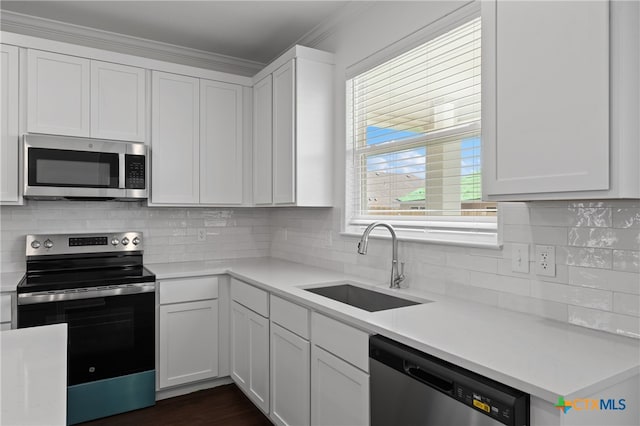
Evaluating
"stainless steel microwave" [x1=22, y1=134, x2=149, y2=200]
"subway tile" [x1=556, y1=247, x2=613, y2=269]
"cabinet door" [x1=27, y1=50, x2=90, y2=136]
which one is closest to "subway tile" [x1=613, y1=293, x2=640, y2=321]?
"subway tile" [x1=556, y1=247, x2=613, y2=269]

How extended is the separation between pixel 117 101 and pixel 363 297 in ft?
7.07

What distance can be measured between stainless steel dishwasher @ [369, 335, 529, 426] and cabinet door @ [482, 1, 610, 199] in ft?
2.07

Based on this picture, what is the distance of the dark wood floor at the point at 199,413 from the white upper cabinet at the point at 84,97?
1.84 meters

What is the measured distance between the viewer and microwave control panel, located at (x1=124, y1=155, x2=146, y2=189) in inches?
117

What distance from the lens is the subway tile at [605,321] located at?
143cm

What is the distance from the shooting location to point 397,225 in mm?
2506

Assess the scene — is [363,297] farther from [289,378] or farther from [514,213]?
[514,213]

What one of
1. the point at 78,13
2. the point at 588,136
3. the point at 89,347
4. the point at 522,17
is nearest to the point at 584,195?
the point at 588,136

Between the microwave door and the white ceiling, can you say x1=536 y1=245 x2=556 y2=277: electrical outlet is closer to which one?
the white ceiling

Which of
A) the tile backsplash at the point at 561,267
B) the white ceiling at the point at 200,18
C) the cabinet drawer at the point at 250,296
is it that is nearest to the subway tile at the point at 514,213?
the tile backsplash at the point at 561,267

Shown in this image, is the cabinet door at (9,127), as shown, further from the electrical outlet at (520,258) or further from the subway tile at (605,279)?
the subway tile at (605,279)

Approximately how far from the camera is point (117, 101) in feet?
9.81

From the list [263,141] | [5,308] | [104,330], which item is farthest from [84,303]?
[263,141]

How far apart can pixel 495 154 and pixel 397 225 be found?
1.04m
